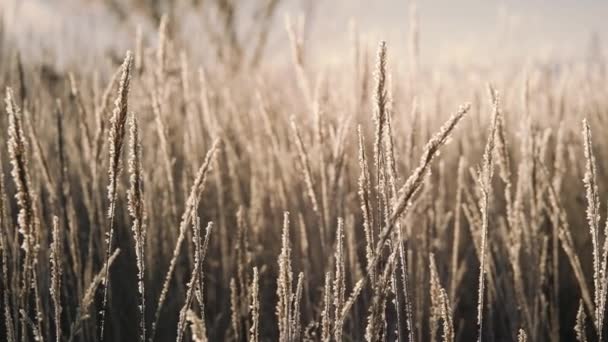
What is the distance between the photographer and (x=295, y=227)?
1831 millimetres

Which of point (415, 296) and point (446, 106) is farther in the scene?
point (446, 106)

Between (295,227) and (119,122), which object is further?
(295,227)

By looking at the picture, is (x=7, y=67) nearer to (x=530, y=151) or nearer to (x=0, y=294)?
(x=0, y=294)

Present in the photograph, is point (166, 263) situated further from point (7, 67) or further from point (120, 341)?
point (7, 67)

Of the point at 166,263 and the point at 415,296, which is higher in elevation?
the point at 166,263

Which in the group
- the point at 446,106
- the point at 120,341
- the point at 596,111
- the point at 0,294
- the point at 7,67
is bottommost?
the point at 120,341

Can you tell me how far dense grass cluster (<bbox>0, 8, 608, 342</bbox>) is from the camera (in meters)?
0.79

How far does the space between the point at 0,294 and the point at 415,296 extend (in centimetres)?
93

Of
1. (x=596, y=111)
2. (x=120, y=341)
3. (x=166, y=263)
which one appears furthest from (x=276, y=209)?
(x=596, y=111)

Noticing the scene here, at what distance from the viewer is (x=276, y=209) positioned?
1779mm

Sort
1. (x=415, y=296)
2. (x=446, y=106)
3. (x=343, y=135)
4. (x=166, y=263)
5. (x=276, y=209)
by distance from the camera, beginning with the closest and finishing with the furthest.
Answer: (x=343, y=135) → (x=415, y=296) → (x=166, y=263) → (x=276, y=209) → (x=446, y=106)

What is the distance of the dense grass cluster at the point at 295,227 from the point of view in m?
0.79

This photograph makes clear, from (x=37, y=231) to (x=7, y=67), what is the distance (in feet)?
5.84

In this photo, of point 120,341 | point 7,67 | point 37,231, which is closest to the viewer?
point 37,231
